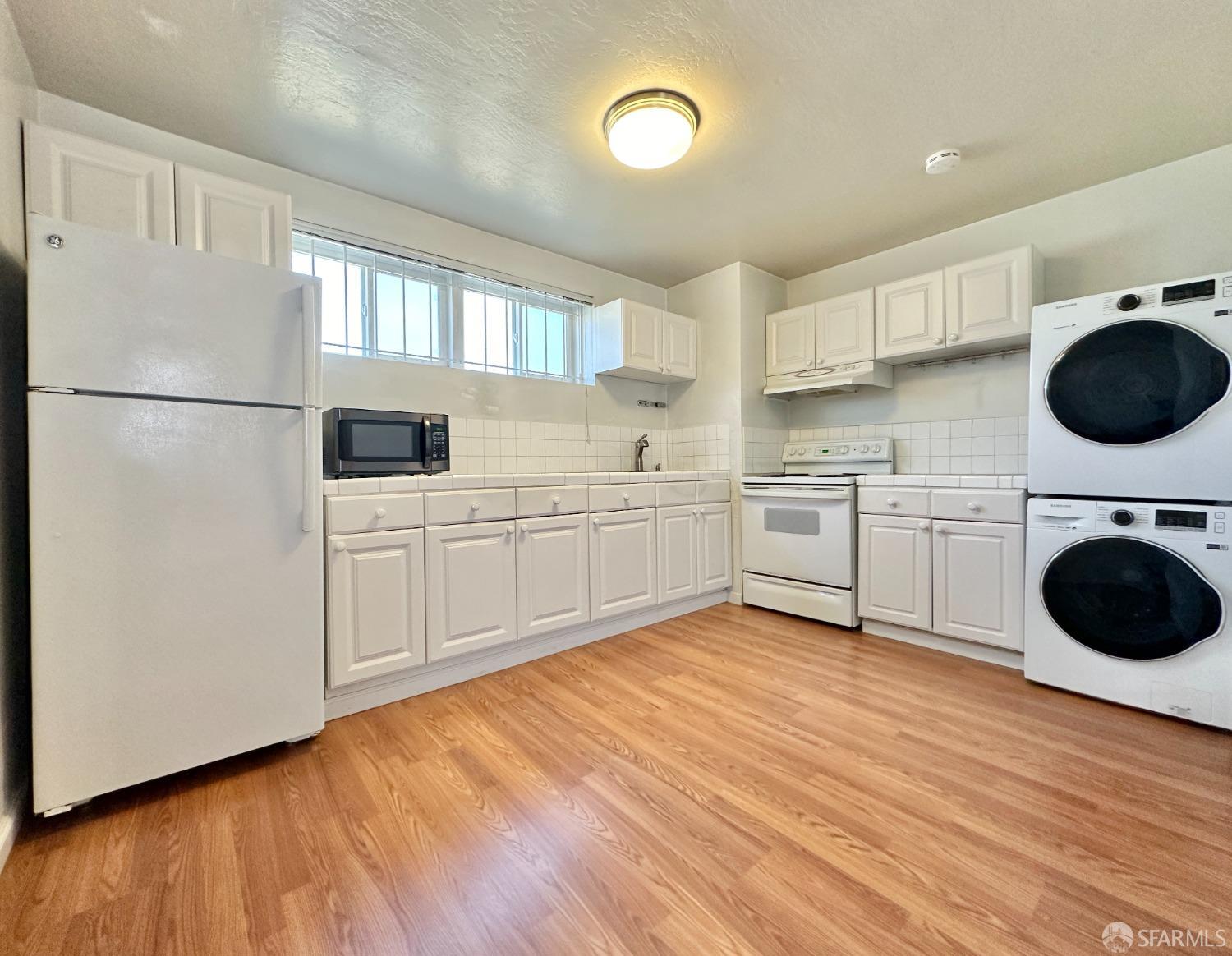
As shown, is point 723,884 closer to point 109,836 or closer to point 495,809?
point 495,809

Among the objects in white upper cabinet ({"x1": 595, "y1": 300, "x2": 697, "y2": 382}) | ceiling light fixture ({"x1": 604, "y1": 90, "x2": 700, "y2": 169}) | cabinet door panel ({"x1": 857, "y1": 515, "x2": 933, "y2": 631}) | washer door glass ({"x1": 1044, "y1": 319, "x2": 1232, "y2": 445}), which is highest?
ceiling light fixture ({"x1": 604, "y1": 90, "x2": 700, "y2": 169})

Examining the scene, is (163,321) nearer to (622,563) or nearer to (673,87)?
(673,87)

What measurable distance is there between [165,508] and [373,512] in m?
0.61

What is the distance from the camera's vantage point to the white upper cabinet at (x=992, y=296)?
8.11ft

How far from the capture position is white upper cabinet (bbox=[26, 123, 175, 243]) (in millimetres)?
1497

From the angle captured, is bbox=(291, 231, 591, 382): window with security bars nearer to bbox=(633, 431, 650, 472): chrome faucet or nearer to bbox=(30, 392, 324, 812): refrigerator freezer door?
bbox=(633, 431, 650, 472): chrome faucet

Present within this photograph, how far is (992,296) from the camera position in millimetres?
2570

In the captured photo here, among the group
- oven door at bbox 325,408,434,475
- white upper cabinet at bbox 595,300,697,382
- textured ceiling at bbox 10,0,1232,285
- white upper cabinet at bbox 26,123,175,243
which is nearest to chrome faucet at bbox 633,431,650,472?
white upper cabinet at bbox 595,300,697,382

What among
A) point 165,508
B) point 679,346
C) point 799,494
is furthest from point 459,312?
point 799,494

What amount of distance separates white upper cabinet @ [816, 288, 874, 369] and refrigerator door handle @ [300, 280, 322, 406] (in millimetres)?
2860

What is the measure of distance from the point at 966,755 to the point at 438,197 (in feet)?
10.6

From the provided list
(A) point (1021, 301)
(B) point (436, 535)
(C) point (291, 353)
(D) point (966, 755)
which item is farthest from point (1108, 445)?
(C) point (291, 353)

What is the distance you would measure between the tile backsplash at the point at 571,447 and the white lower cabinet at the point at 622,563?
0.65 m

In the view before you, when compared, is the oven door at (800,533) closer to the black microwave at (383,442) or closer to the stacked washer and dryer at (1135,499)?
the stacked washer and dryer at (1135,499)
